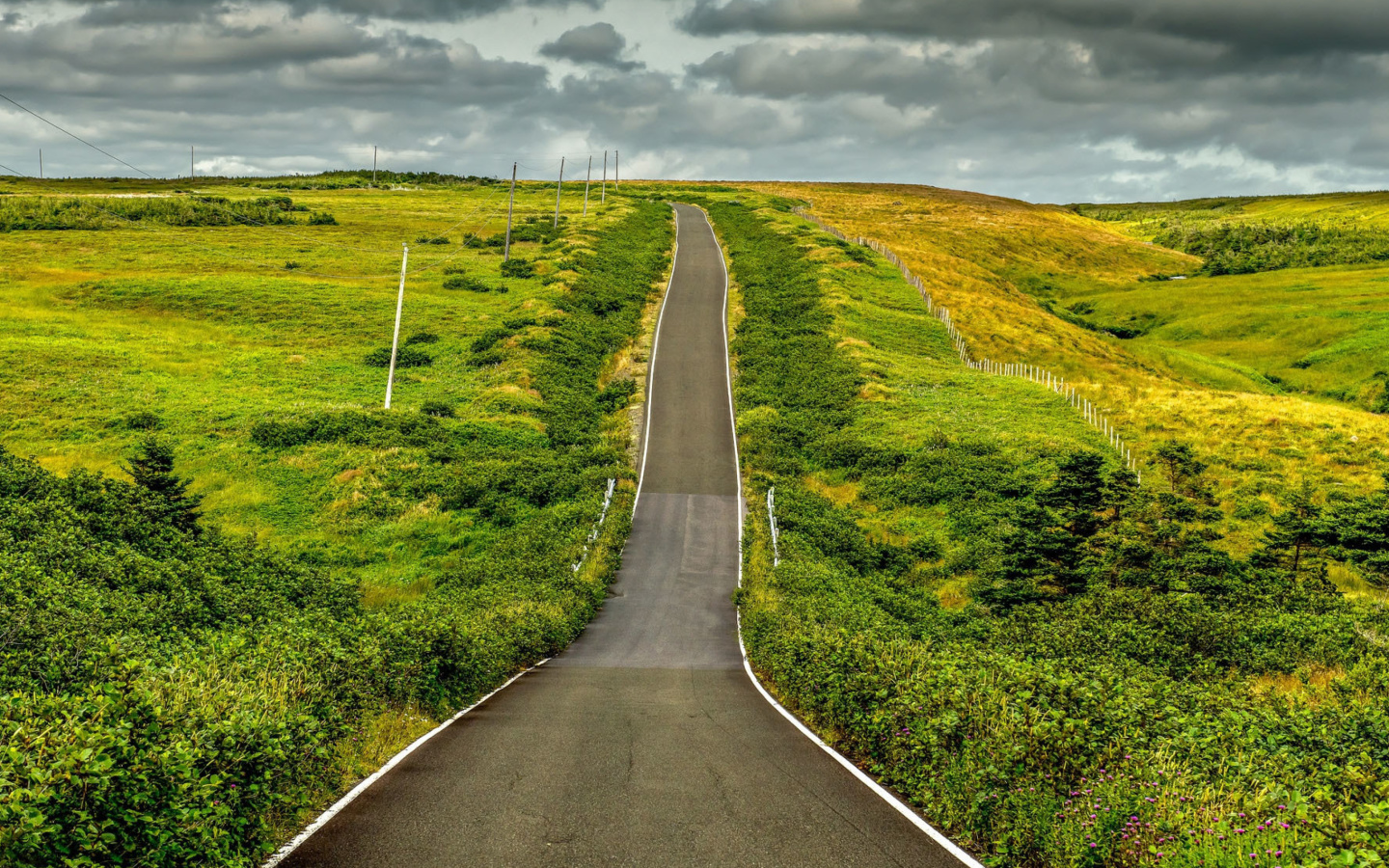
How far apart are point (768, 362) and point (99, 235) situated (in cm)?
6403

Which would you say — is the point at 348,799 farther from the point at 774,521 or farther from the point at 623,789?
the point at 774,521

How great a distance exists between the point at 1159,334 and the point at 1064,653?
78.4 meters

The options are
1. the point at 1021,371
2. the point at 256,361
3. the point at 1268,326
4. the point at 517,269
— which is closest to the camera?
the point at 256,361

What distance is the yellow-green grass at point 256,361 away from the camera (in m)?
35.2

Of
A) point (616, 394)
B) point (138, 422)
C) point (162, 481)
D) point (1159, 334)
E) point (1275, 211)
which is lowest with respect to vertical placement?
point (138, 422)

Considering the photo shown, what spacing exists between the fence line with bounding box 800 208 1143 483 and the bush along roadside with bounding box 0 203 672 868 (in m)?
12.4

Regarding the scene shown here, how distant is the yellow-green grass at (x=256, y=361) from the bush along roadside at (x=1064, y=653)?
1360 centimetres

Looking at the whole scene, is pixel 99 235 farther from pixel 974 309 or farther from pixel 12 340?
pixel 974 309

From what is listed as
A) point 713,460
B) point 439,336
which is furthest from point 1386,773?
point 439,336

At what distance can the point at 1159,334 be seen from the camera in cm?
8688

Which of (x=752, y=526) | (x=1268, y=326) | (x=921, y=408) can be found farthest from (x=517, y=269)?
(x=1268, y=326)

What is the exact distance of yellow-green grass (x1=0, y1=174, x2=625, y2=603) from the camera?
35.2m

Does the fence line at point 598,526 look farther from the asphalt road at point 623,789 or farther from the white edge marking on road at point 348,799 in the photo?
the white edge marking on road at point 348,799

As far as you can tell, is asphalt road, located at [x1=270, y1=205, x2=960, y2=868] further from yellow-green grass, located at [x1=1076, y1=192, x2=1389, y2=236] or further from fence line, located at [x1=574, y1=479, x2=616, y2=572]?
yellow-green grass, located at [x1=1076, y1=192, x2=1389, y2=236]
